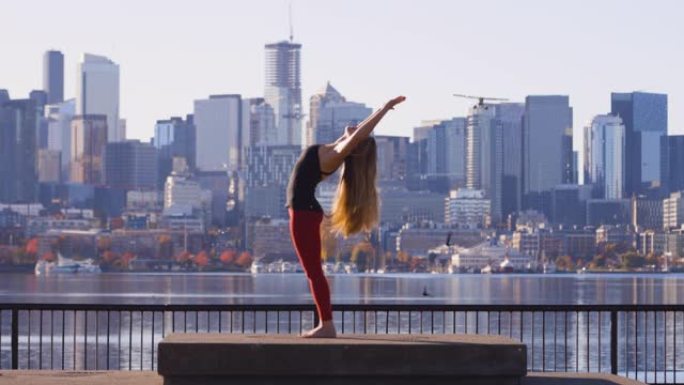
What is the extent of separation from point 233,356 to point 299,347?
0.45 metres

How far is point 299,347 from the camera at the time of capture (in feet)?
48.3

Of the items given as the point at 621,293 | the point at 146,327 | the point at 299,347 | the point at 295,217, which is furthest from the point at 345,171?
the point at 621,293

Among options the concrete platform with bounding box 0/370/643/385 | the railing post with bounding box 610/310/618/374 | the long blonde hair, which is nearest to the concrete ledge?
the concrete platform with bounding box 0/370/643/385

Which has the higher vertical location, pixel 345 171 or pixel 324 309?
pixel 345 171

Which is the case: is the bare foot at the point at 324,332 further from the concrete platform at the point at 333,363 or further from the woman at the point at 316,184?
the concrete platform at the point at 333,363

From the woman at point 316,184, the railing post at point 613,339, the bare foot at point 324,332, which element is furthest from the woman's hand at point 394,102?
the railing post at point 613,339

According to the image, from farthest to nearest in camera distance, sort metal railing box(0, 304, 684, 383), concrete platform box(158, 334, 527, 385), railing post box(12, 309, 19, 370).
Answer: metal railing box(0, 304, 684, 383), railing post box(12, 309, 19, 370), concrete platform box(158, 334, 527, 385)

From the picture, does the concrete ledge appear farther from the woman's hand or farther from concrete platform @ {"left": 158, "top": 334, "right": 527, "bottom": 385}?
the woman's hand

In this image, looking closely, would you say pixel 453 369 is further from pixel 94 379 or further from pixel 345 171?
pixel 94 379

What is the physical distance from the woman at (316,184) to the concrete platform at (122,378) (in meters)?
1.34

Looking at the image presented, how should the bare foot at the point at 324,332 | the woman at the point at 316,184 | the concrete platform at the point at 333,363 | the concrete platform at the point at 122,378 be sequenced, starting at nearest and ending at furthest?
the concrete platform at the point at 333,363
the woman at the point at 316,184
the bare foot at the point at 324,332
the concrete platform at the point at 122,378

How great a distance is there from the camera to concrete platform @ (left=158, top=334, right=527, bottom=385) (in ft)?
48.1

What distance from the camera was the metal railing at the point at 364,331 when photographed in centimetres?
2119

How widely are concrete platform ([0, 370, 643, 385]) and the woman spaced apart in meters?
1.34
